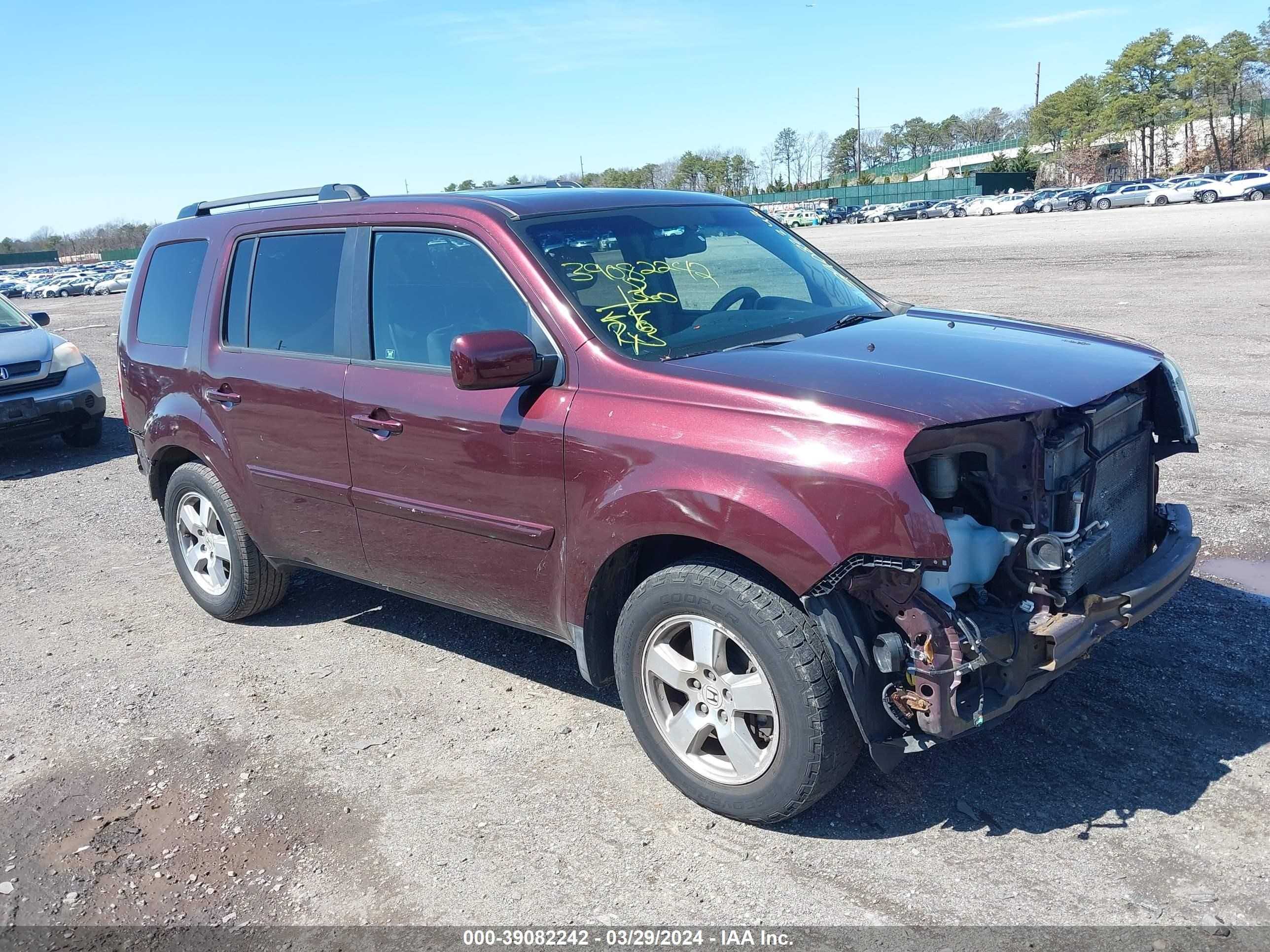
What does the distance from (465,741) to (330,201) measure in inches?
96.5

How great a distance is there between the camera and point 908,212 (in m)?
70.6

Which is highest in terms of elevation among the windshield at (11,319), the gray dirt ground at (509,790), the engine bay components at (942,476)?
the windshield at (11,319)

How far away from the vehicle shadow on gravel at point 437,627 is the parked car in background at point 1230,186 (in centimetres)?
5333

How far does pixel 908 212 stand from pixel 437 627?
231 feet

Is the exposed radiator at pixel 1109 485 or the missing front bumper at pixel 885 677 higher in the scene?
the exposed radiator at pixel 1109 485

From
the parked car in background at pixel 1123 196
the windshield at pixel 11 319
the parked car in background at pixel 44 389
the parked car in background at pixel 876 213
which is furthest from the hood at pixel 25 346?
the parked car in background at pixel 876 213

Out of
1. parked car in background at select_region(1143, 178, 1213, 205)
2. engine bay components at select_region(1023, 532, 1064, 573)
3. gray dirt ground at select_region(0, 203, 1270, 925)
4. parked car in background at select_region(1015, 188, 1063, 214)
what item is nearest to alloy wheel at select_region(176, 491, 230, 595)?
gray dirt ground at select_region(0, 203, 1270, 925)

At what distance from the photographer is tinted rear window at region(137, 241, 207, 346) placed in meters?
5.38

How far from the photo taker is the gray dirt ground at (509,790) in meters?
3.12

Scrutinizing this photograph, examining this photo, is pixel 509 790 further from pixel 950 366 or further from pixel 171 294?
pixel 171 294

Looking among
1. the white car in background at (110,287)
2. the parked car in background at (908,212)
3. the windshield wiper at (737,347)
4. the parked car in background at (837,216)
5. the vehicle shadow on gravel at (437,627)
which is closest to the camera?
the windshield wiper at (737,347)

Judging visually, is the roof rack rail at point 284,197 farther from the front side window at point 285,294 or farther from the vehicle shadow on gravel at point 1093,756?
the vehicle shadow on gravel at point 1093,756

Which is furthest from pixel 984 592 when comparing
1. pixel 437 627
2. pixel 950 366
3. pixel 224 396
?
pixel 224 396

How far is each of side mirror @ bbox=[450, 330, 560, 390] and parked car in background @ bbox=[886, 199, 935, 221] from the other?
70789 millimetres
